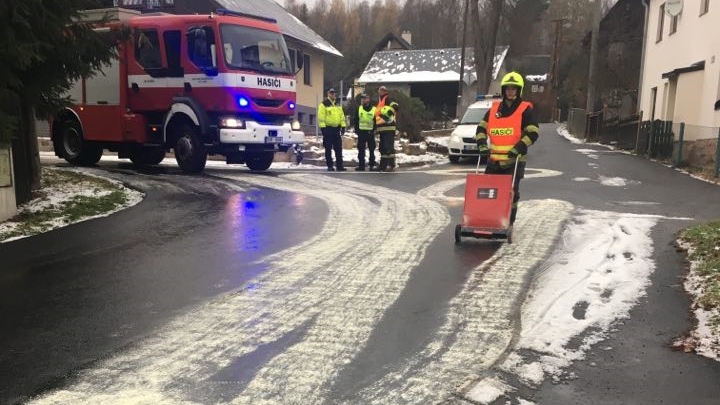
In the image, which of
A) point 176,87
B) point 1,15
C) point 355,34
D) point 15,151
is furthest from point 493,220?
point 355,34

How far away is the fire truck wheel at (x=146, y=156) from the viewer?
47.9ft

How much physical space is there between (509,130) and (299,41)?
2289 cm

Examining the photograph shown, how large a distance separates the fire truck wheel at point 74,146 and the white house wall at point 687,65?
16216 millimetres

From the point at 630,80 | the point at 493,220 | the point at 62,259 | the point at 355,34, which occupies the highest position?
the point at 355,34

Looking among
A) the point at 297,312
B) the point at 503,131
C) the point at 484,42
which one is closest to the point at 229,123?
the point at 503,131

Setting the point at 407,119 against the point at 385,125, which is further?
the point at 407,119

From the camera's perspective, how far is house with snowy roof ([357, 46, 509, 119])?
5156 cm

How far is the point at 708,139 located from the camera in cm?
1591

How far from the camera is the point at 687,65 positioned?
1977cm

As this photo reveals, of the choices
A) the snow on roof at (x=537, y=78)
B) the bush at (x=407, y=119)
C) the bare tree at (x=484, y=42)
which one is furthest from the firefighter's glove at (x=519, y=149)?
the snow on roof at (x=537, y=78)

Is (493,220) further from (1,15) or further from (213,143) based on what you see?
(213,143)

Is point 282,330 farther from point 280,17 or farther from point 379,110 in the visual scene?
point 280,17

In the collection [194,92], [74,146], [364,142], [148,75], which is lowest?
[74,146]

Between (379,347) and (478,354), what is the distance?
2.19 feet
